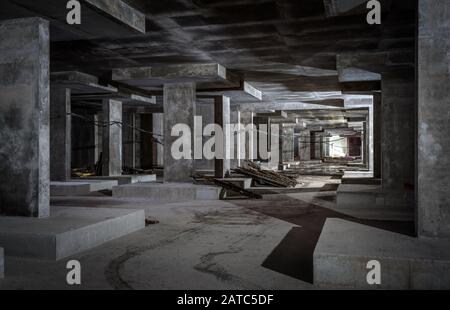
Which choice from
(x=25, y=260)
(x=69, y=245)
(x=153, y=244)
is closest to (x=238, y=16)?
(x=153, y=244)

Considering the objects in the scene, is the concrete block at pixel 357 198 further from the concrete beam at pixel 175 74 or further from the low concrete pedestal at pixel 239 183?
the concrete beam at pixel 175 74

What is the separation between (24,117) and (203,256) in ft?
13.7

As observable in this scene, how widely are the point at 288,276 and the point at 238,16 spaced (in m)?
5.46

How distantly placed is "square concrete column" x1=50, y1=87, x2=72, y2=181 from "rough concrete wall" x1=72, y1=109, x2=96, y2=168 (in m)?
11.0

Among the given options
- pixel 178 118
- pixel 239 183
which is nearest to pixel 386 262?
pixel 178 118

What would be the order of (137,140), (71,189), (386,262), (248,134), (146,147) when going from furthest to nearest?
(137,140) < (146,147) < (248,134) < (71,189) < (386,262)

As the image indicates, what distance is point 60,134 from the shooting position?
16797 millimetres

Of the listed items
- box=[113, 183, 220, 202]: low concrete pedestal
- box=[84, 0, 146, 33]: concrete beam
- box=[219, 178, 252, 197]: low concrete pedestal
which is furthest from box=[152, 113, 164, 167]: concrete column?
box=[84, 0, 146, 33]: concrete beam

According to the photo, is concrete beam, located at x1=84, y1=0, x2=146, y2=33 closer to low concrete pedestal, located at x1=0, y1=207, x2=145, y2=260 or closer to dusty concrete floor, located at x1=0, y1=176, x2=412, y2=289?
low concrete pedestal, located at x1=0, y1=207, x2=145, y2=260

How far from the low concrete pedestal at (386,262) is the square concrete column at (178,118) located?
33.4ft

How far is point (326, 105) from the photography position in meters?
24.5

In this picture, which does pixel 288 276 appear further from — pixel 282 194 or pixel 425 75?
pixel 282 194

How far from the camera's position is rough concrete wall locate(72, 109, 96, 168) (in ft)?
92.3

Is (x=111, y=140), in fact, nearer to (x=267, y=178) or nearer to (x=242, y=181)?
(x=242, y=181)
